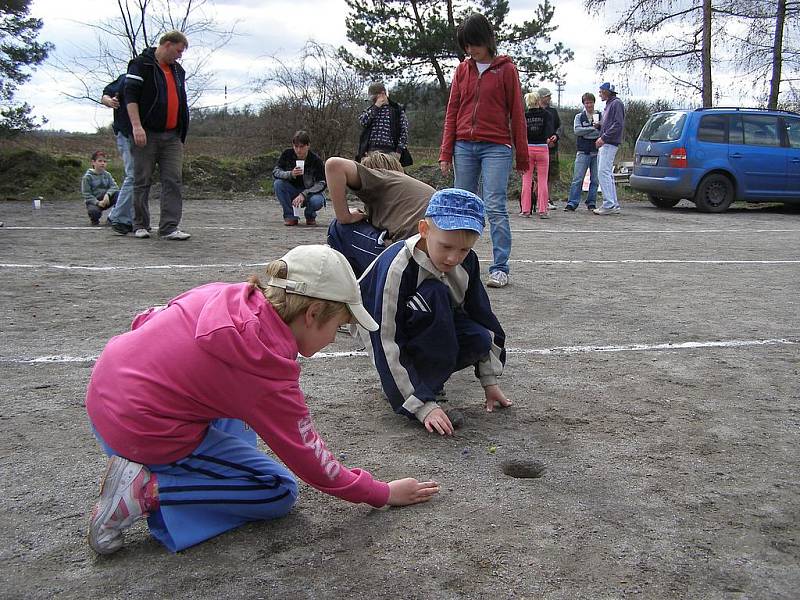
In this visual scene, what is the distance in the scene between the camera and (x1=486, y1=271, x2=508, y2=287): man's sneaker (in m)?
6.37

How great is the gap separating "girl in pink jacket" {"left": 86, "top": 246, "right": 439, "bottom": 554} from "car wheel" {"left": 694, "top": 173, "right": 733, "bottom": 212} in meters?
13.1

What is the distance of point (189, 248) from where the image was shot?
26.5 feet

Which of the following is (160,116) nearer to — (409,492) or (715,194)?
(409,492)

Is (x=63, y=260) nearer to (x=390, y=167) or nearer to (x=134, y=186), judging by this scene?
(x=134, y=186)

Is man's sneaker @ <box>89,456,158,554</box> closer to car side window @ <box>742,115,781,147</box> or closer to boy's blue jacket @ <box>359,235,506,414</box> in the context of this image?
boy's blue jacket @ <box>359,235,506,414</box>

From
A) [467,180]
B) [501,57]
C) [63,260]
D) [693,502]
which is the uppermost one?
[501,57]

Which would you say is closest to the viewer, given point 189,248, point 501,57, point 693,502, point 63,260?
point 693,502

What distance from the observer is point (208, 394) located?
7.55ft

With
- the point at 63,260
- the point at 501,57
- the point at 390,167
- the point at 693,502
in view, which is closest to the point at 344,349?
the point at 390,167

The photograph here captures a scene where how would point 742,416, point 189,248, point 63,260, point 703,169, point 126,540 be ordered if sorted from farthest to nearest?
point 703,169 < point 189,248 < point 63,260 < point 742,416 < point 126,540

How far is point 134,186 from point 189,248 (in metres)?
0.92

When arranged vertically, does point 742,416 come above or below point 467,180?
below

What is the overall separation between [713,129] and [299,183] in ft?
25.3

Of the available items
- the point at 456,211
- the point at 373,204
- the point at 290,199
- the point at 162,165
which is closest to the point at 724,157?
the point at 290,199
